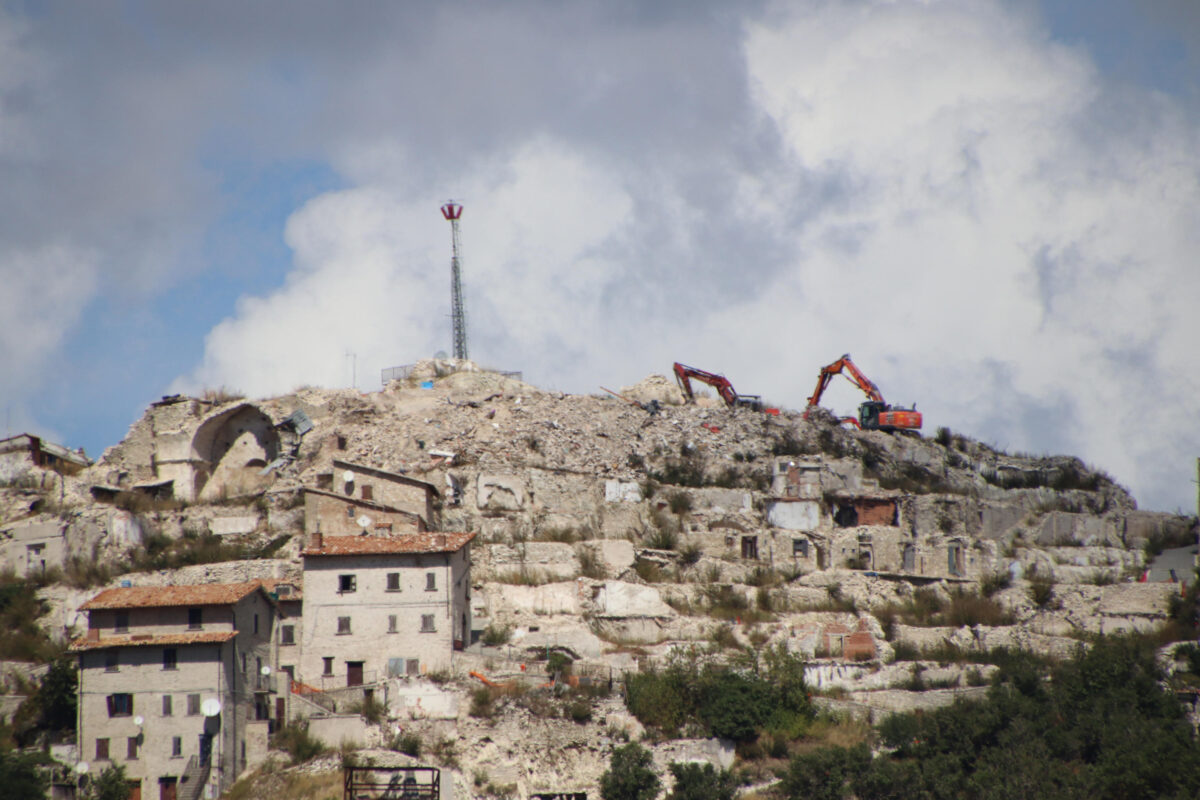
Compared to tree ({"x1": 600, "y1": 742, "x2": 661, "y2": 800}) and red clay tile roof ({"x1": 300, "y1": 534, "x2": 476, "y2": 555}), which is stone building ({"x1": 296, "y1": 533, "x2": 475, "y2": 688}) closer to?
red clay tile roof ({"x1": 300, "y1": 534, "x2": 476, "y2": 555})

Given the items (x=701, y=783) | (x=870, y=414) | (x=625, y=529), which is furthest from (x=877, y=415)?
(x=701, y=783)

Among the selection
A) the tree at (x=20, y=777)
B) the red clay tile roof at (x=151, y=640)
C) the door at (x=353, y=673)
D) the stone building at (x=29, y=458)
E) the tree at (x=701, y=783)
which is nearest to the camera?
the tree at (x=20, y=777)

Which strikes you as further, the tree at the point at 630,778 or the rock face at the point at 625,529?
the rock face at the point at 625,529

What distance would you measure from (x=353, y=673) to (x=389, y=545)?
12.8 ft

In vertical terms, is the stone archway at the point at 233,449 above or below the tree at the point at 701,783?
above

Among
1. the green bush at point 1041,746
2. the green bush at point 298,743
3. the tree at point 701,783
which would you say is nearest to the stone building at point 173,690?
the green bush at point 298,743

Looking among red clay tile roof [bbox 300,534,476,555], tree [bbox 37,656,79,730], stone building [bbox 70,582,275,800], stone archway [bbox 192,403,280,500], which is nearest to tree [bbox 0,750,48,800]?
stone building [bbox 70,582,275,800]

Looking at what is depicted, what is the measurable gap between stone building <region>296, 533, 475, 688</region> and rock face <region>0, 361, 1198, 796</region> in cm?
123

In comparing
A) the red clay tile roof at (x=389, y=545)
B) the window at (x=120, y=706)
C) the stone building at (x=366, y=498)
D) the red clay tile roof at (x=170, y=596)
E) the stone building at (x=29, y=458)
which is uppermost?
the stone building at (x=29, y=458)

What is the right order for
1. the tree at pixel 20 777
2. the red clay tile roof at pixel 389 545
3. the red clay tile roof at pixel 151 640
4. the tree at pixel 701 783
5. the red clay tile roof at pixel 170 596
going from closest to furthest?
the tree at pixel 20 777
the tree at pixel 701 783
the red clay tile roof at pixel 151 640
the red clay tile roof at pixel 170 596
the red clay tile roof at pixel 389 545

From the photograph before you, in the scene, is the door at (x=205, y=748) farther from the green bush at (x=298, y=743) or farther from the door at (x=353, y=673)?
the door at (x=353, y=673)

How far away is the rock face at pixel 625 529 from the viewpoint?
43656 mm

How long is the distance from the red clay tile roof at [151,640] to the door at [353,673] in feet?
12.8

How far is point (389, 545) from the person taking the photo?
42.7 metres
